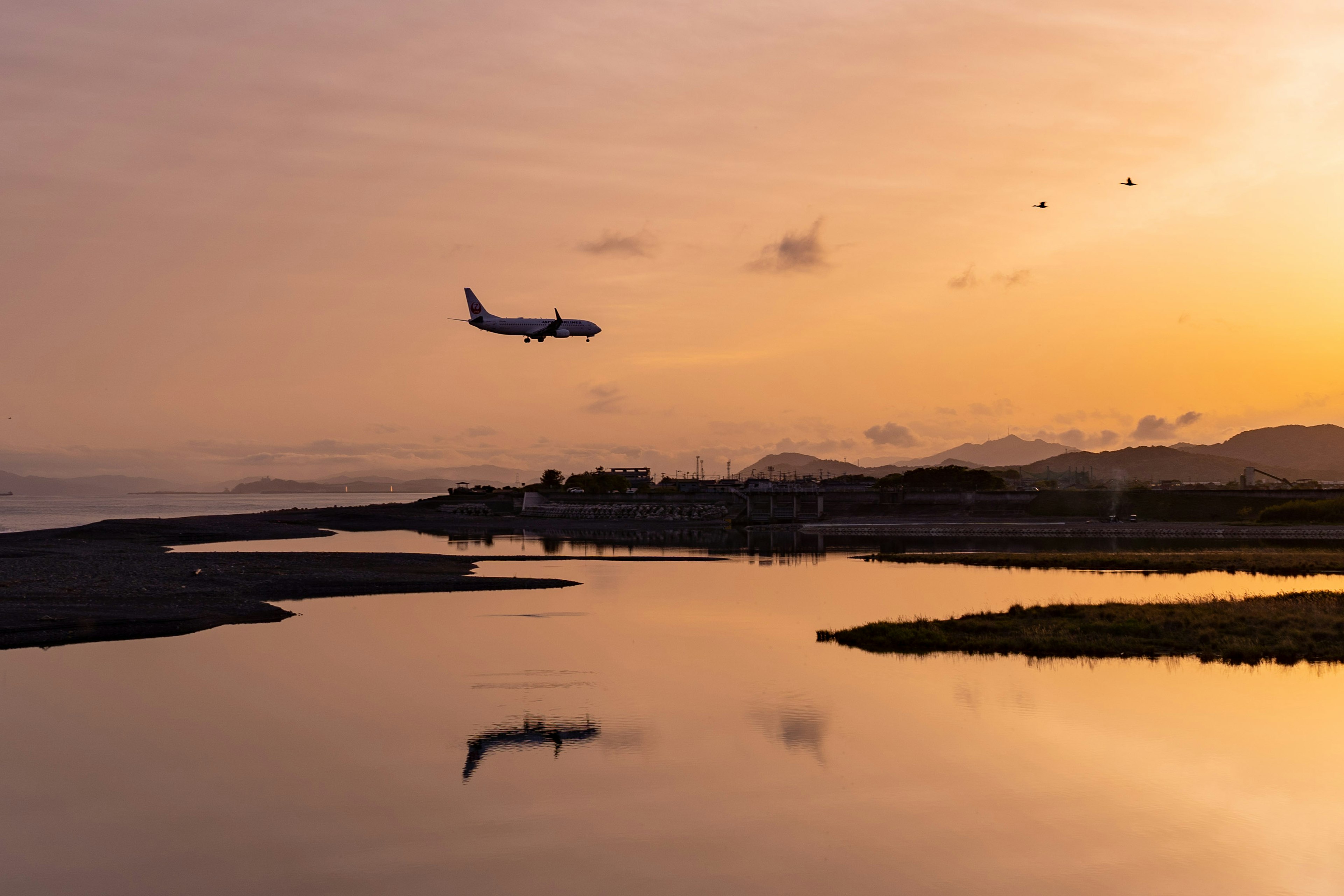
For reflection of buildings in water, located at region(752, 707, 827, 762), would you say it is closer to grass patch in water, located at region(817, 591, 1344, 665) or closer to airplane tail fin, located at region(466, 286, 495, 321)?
grass patch in water, located at region(817, 591, 1344, 665)

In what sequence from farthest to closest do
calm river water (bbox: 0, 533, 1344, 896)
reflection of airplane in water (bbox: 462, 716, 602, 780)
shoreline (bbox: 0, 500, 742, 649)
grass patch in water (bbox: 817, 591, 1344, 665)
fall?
shoreline (bbox: 0, 500, 742, 649), grass patch in water (bbox: 817, 591, 1344, 665), reflection of airplane in water (bbox: 462, 716, 602, 780), calm river water (bbox: 0, 533, 1344, 896)

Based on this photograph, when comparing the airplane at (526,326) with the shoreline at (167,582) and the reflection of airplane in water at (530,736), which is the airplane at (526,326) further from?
the reflection of airplane in water at (530,736)

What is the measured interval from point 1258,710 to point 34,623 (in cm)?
4842

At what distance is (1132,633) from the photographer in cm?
4606

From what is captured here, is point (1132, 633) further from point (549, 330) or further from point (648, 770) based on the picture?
point (549, 330)

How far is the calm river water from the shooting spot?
68.2ft

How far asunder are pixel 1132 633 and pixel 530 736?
2827 cm

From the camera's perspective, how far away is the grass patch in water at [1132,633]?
4309cm

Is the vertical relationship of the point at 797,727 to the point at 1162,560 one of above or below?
below

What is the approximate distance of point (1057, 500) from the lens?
19375 cm

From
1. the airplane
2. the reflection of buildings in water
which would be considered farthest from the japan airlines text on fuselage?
the reflection of buildings in water

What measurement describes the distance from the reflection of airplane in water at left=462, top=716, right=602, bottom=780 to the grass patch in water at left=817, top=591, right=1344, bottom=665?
58.3 feet

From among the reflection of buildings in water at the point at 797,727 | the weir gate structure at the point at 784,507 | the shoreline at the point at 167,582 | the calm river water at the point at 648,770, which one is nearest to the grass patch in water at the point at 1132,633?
the calm river water at the point at 648,770

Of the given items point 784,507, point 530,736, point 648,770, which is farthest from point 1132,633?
point 784,507
